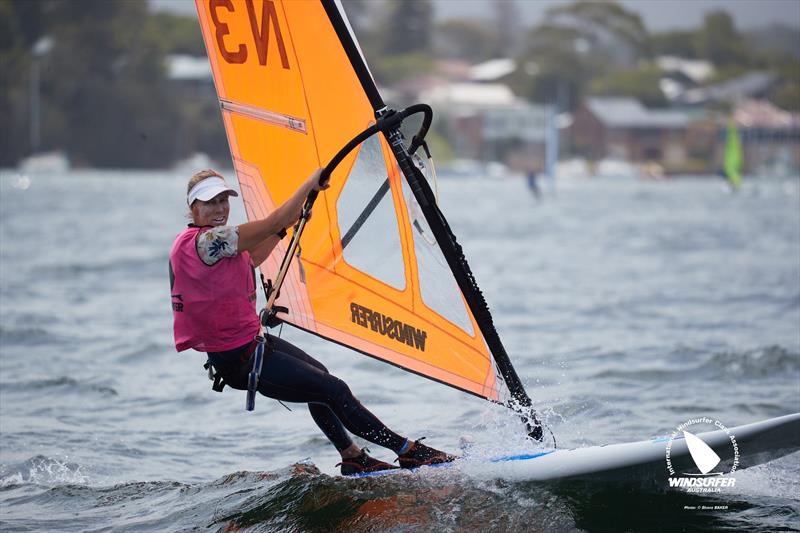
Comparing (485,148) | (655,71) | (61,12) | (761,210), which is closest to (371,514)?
(761,210)

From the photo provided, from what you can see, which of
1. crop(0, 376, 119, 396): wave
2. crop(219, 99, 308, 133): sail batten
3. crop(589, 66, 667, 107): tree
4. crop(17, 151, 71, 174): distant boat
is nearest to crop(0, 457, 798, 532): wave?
crop(219, 99, 308, 133): sail batten

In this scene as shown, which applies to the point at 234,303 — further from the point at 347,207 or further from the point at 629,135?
the point at 629,135

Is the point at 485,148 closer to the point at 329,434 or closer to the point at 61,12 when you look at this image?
the point at 61,12

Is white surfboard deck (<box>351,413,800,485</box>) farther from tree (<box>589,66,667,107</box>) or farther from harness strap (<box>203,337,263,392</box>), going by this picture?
tree (<box>589,66,667,107</box>)

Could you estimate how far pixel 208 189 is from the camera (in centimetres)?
523

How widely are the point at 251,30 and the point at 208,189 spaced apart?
3.46 feet

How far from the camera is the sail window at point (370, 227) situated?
5.76m

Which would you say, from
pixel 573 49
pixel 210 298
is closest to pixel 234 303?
pixel 210 298

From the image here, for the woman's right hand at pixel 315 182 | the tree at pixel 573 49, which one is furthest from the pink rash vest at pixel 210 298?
the tree at pixel 573 49

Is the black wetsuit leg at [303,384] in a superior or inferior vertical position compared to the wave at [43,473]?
superior

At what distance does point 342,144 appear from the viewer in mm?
5703

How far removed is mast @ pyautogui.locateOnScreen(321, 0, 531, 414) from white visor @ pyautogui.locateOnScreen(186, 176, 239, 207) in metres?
0.86

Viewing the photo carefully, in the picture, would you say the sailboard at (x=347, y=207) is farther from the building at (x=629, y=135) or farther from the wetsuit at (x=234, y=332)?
the building at (x=629, y=135)

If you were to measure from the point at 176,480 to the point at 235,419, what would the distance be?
68.9 inches
